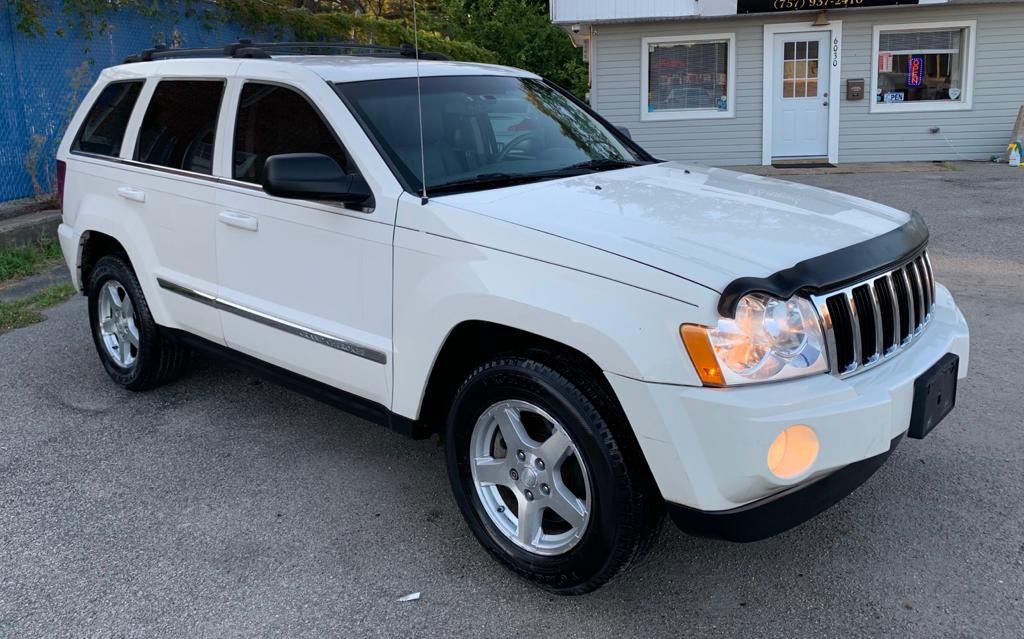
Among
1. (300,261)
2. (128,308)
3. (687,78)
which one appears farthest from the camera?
(687,78)

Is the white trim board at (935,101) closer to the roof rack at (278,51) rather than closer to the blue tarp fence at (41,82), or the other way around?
the blue tarp fence at (41,82)

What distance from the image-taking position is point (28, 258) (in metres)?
8.68

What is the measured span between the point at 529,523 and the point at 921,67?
1518 centimetres

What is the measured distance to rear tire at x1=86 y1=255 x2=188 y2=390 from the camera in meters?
4.96

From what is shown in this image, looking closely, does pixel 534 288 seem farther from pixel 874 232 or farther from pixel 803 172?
pixel 803 172

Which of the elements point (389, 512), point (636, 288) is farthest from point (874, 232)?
point (389, 512)

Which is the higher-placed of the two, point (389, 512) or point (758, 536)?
point (758, 536)

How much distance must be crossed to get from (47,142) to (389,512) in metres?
8.16

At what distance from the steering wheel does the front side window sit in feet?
43.8

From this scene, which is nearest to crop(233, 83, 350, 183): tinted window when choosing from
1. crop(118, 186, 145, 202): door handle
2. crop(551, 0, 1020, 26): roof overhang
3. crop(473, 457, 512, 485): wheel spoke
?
crop(118, 186, 145, 202): door handle

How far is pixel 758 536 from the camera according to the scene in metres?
2.79

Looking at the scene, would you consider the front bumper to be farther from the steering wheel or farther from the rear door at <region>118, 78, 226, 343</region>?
the rear door at <region>118, 78, 226, 343</region>

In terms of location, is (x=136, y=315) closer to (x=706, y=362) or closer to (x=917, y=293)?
(x=706, y=362)

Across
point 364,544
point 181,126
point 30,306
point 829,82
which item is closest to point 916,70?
point 829,82
